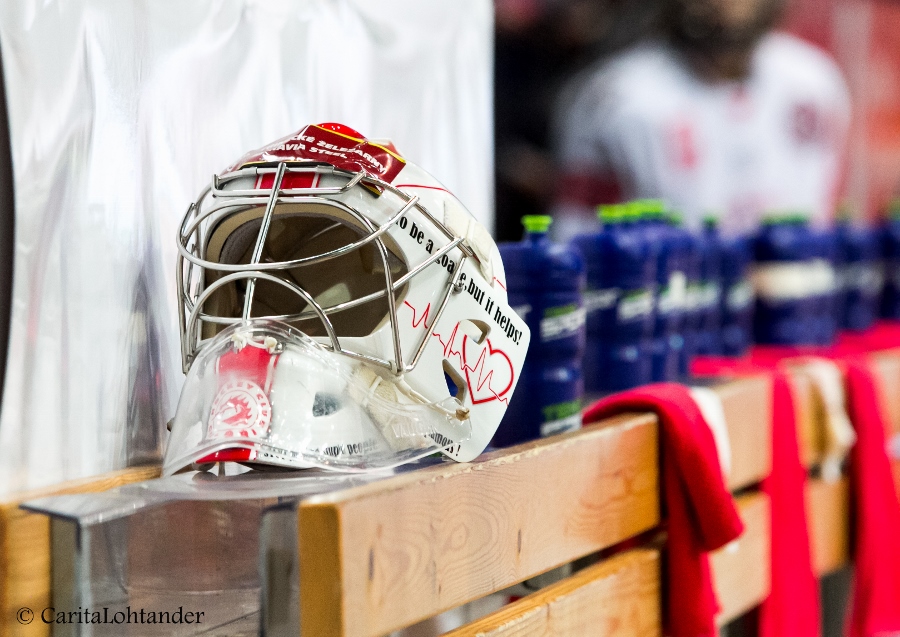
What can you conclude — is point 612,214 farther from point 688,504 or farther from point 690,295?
point 688,504

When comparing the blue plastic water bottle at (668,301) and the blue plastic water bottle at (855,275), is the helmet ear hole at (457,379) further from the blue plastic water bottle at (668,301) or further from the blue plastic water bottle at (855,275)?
the blue plastic water bottle at (855,275)

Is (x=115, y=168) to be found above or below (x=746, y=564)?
above

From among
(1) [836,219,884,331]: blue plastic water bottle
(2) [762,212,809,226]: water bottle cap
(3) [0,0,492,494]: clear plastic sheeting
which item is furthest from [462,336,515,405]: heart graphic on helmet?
(1) [836,219,884,331]: blue plastic water bottle

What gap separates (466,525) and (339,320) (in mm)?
267

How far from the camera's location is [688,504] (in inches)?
51.4

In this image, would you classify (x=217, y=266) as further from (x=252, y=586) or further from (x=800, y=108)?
(x=800, y=108)

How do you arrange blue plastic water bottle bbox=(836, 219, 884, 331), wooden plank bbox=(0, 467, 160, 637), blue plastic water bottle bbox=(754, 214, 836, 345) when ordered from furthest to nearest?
blue plastic water bottle bbox=(836, 219, 884, 331)
blue plastic water bottle bbox=(754, 214, 836, 345)
wooden plank bbox=(0, 467, 160, 637)

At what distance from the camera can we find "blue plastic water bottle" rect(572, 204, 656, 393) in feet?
5.03

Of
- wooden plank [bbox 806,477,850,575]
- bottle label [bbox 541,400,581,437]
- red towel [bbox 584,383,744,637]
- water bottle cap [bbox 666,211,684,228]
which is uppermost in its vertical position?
water bottle cap [bbox 666,211,684,228]

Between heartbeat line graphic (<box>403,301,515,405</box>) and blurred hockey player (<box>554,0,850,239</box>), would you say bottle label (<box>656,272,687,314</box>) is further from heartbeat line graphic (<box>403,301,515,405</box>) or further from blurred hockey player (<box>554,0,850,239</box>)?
blurred hockey player (<box>554,0,850,239</box>)

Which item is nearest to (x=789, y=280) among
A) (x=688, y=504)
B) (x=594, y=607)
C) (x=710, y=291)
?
(x=710, y=291)

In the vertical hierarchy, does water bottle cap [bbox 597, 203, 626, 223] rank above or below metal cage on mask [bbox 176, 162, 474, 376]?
above

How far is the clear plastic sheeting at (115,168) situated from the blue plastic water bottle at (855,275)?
1.32 m

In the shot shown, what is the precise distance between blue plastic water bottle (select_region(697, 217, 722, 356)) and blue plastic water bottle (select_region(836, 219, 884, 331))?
467mm
